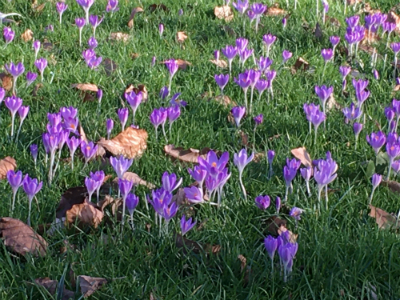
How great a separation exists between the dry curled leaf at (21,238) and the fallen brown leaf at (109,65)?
1.75 meters

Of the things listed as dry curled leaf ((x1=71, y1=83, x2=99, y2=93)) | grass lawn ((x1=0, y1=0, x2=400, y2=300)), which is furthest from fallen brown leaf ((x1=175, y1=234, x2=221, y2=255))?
dry curled leaf ((x1=71, y1=83, x2=99, y2=93))

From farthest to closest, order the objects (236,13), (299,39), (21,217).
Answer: (236,13)
(299,39)
(21,217)

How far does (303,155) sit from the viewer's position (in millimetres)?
2795

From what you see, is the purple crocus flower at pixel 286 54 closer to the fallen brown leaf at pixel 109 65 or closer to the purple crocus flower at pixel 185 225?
the fallen brown leaf at pixel 109 65

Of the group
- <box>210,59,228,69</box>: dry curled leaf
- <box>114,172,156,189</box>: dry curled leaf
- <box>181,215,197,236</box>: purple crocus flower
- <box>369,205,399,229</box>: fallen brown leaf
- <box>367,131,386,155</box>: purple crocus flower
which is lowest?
<box>210,59,228,69</box>: dry curled leaf

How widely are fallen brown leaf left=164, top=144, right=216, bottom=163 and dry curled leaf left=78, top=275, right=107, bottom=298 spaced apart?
36.8 inches

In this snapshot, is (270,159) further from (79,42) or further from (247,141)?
(79,42)

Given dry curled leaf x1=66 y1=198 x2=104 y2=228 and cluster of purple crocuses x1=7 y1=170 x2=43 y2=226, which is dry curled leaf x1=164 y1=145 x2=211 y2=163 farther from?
cluster of purple crocuses x1=7 y1=170 x2=43 y2=226

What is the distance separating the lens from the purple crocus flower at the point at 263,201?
2.32 metres

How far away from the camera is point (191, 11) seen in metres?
4.99

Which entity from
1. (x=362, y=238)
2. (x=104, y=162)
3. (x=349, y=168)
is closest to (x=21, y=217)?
(x=104, y=162)

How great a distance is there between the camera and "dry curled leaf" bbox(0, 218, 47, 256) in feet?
6.91

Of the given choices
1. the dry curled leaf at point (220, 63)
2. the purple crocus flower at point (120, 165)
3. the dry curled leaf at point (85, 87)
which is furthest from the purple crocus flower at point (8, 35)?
the purple crocus flower at point (120, 165)

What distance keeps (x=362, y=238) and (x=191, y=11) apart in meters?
3.18
